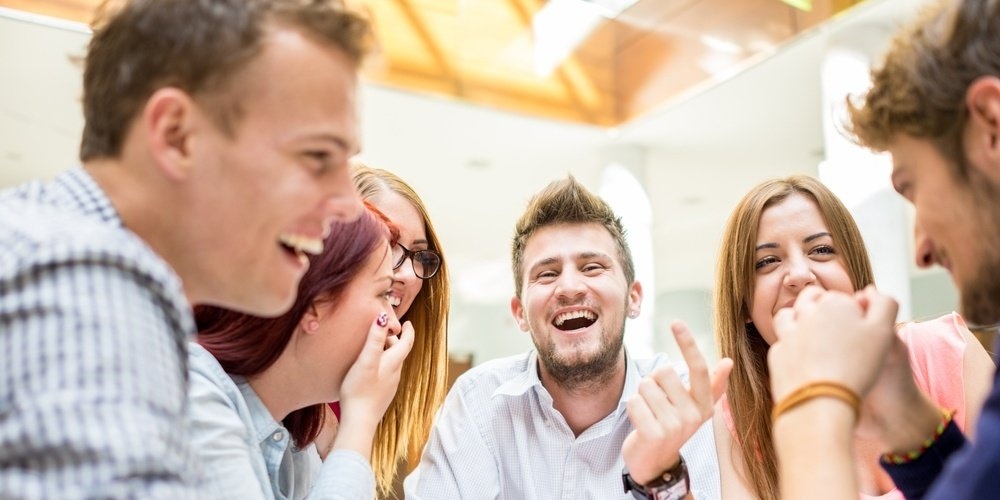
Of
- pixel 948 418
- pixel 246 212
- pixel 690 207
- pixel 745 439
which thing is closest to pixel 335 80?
pixel 246 212

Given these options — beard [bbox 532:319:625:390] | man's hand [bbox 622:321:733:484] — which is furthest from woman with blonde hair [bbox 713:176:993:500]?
man's hand [bbox 622:321:733:484]

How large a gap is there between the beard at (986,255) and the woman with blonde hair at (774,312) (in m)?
1.05

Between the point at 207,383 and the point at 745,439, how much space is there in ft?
3.84

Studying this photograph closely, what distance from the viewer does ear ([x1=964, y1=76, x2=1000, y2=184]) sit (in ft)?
2.92

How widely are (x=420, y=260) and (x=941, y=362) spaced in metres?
1.23

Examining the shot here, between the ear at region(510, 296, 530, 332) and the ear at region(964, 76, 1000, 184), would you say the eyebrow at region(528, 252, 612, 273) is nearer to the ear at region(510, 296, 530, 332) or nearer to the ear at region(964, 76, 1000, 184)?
the ear at region(510, 296, 530, 332)

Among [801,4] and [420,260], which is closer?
[420,260]

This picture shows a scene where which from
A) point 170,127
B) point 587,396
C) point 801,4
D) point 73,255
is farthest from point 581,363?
point 801,4

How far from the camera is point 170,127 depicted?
93cm

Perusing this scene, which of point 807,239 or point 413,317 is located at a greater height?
point 807,239

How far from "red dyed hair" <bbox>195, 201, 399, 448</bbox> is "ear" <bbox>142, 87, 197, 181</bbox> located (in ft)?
2.01

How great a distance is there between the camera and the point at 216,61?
0.93 m

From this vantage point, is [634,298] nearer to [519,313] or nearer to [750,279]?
[519,313]

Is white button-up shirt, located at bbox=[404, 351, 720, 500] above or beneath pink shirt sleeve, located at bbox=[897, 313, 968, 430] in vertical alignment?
beneath
